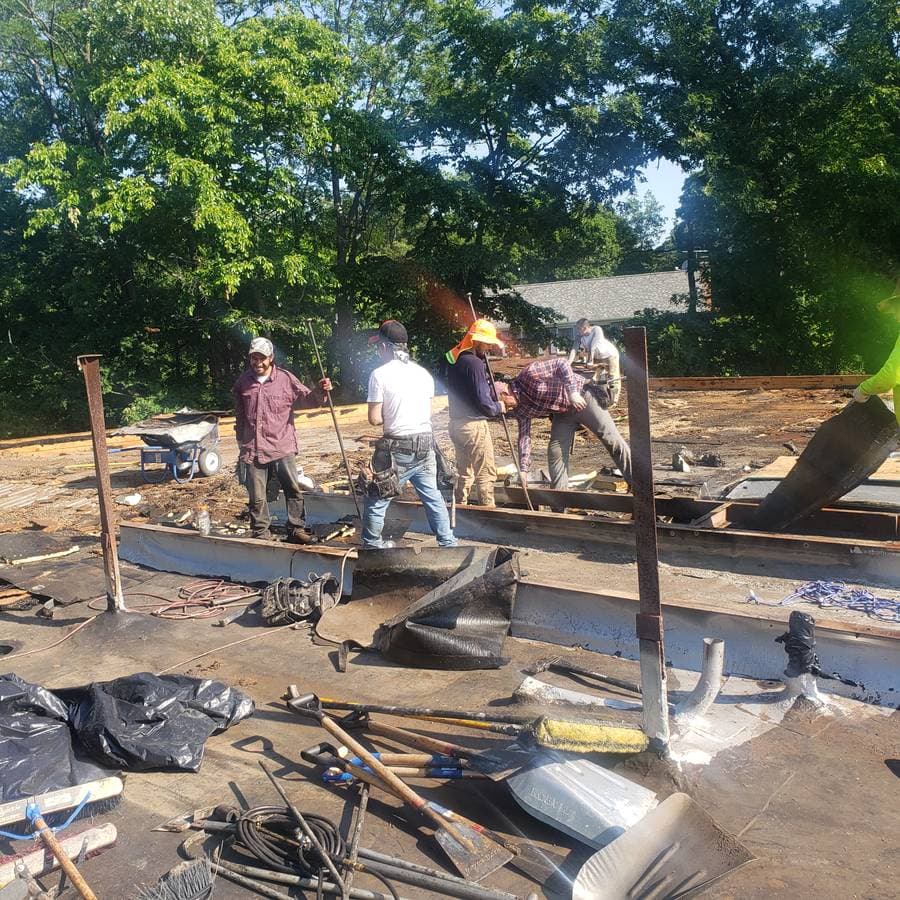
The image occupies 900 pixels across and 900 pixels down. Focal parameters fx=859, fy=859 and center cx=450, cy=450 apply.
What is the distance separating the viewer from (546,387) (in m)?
8.00

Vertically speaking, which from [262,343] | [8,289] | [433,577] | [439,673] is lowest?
[439,673]

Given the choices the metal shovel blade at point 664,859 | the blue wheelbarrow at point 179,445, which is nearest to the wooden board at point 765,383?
the blue wheelbarrow at point 179,445

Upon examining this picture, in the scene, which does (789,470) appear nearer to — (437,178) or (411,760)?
(411,760)

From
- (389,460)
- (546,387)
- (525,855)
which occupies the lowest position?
(525,855)

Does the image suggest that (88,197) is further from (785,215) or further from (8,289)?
(785,215)

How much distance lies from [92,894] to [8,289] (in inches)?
958

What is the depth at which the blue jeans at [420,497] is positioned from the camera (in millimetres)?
6418

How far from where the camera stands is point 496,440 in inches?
555

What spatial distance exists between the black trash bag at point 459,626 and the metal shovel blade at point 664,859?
1963mm

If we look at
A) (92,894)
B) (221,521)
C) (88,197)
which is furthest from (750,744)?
(88,197)

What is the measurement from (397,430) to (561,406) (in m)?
2.17

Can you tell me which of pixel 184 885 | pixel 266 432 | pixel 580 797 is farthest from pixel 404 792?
pixel 266 432

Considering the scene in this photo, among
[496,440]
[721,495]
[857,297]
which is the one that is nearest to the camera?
[721,495]

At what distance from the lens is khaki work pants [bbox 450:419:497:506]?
7.83 m
